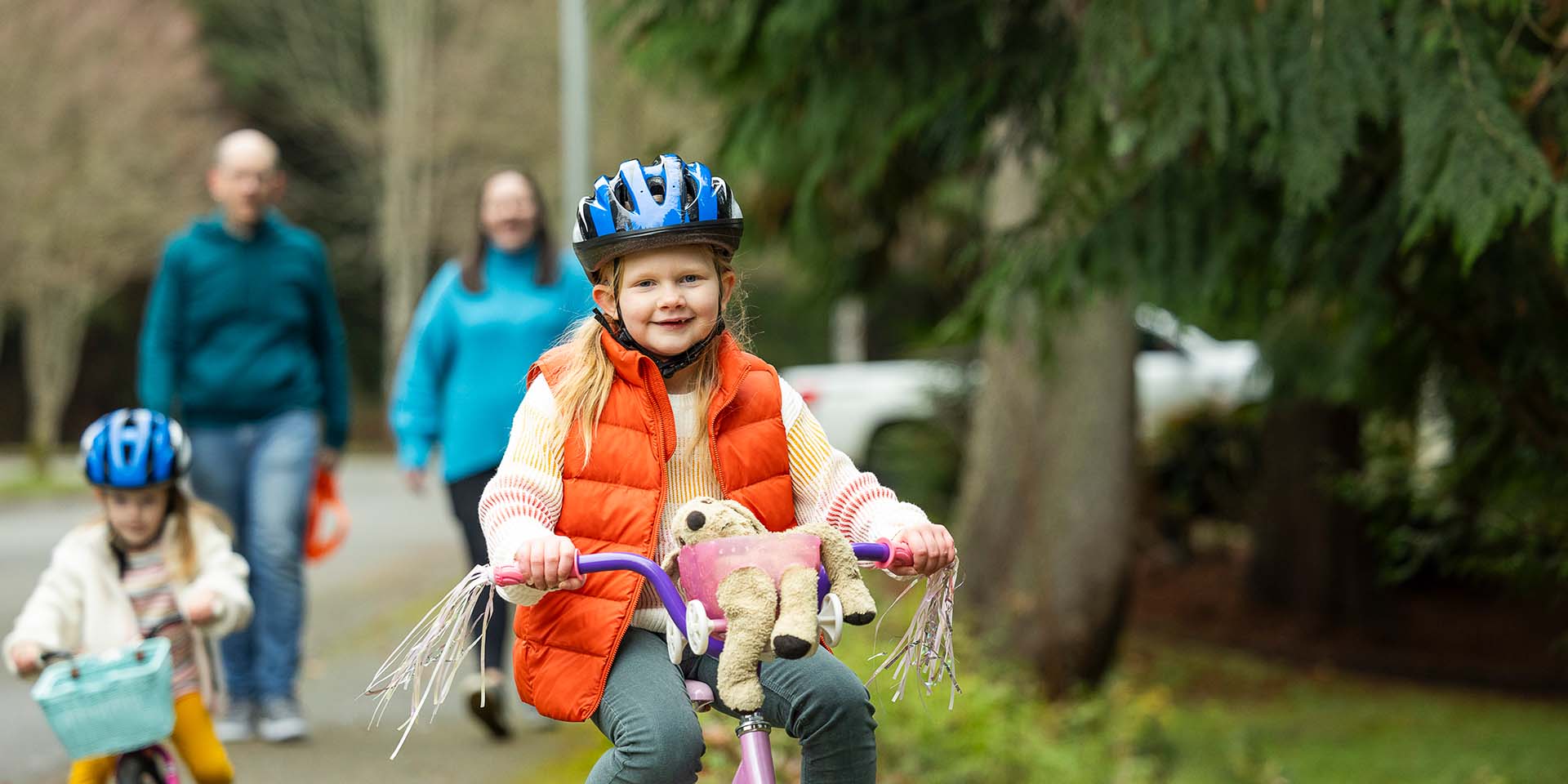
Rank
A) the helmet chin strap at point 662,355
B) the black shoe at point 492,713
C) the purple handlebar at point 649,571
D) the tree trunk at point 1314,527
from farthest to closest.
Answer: the tree trunk at point 1314,527
the black shoe at point 492,713
the helmet chin strap at point 662,355
the purple handlebar at point 649,571

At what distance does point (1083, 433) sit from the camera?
992 cm

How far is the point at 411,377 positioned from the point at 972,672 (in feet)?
12.6

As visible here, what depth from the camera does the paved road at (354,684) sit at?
5.85 m

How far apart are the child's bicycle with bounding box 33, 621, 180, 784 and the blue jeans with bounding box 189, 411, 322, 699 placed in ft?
6.15

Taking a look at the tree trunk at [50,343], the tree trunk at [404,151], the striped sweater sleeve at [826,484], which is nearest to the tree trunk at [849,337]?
the tree trunk at [404,151]

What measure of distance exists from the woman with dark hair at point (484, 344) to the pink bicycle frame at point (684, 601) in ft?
9.93

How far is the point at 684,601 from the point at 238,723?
12.6 ft

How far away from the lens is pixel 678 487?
3.17 meters

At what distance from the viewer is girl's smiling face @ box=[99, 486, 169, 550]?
4480 mm

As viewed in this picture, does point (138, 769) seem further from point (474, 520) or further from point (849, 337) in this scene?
point (849, 337)

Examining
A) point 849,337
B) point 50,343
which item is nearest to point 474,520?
point 50,343

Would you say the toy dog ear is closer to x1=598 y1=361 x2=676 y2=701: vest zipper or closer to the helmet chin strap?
x1=598 y1=361 x2=676 y2=701: vest zipper

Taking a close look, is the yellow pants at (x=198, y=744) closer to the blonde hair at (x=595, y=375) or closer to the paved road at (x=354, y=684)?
the paved road at (x=354, y=684)

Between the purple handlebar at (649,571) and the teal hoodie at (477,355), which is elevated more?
the teal hoodie at (477,355)
